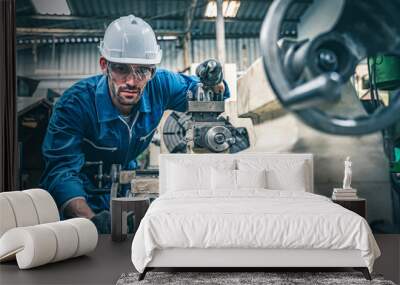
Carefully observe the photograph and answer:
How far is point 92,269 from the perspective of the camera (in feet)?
13.3

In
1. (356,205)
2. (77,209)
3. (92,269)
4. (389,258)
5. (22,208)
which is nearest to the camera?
(92,269)

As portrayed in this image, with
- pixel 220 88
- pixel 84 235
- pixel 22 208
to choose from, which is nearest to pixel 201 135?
pixel 220 88

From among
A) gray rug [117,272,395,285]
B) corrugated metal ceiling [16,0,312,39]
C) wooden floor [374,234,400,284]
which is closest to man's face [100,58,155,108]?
corrugated metal ceiling [16,0,312,39]

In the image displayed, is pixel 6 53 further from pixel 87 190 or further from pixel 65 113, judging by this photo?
pixel 87 190

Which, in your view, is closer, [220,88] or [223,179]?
[223,179]

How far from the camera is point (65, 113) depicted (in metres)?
5.68

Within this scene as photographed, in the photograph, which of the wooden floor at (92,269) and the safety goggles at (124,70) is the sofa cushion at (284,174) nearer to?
the wooden floor at (92,269)

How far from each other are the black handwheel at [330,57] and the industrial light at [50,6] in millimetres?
2058

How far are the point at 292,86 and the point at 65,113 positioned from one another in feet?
7.57

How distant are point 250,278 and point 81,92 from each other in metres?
2.89

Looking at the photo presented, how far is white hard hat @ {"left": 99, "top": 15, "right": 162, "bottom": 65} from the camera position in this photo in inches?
220

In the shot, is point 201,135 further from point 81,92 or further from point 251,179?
point 81,92

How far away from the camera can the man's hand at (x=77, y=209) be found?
5668 millimetres

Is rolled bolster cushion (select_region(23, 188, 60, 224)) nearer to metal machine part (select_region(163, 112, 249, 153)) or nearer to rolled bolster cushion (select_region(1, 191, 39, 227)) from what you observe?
rolled bolster cushion (select_region(1, 191, 39, 227))
